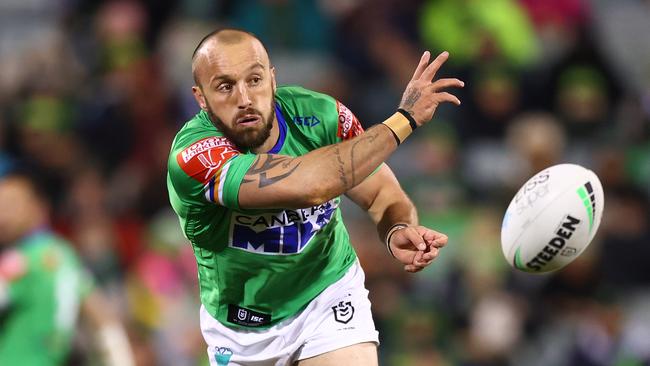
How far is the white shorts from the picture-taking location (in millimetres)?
4945

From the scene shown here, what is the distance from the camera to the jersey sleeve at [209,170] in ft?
14.9

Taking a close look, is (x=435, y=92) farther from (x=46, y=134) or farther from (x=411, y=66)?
(x=46, y=134)

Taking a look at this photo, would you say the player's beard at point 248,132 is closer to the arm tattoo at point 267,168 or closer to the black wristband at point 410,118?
the arm tattoo at point 267,168

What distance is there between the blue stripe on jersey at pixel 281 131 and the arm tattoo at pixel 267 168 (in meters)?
0.32

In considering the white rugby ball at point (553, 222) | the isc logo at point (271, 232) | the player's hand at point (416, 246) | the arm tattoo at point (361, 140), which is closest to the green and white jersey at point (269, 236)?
the isc logo at point (271, 232)

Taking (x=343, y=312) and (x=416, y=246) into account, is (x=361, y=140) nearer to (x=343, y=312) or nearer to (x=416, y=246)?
(x=416, y=246)

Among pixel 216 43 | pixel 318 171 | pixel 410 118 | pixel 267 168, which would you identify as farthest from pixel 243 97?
pixel 410 118

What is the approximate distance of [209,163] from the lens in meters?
4.60

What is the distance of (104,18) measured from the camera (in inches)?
458

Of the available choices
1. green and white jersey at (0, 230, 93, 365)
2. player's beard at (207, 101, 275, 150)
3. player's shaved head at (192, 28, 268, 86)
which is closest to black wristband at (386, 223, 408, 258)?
player's beard at (207, 101, 275, 150)

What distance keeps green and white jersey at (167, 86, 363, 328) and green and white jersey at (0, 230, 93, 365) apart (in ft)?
6.48

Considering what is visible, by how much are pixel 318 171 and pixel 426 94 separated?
553mm

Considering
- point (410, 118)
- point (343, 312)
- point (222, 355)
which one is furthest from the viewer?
point (222, 355)

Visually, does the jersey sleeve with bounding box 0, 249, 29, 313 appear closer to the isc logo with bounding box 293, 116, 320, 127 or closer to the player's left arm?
the player's left arm
